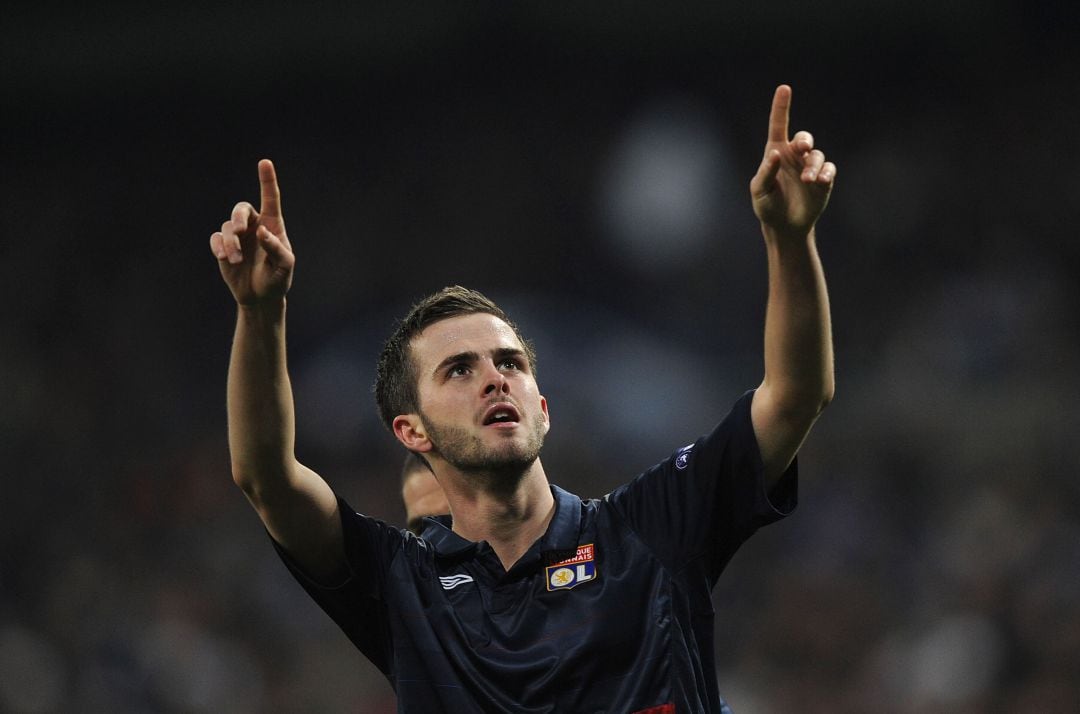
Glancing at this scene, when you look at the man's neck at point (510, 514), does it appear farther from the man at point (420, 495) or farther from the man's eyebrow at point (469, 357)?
the man at point (420, 495)

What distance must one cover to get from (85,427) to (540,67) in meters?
5.11

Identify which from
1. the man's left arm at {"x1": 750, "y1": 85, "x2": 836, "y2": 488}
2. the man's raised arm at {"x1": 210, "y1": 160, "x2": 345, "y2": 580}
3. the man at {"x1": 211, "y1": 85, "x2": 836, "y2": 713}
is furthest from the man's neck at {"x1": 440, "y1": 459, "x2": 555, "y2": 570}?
the man's left arm at {"x1": 750, "y1": 85, "x2": 836, "y2": 488}

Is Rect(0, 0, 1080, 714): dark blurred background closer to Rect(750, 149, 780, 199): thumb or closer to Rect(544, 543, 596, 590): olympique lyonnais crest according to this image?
Rect(544, 543, 596, 590): olympique lyonnais crest

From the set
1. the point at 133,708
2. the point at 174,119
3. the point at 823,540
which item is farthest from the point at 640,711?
the point at 174,119

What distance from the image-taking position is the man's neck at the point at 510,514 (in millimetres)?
3133

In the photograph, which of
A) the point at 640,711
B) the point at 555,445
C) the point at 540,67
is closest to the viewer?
the point at 640,711

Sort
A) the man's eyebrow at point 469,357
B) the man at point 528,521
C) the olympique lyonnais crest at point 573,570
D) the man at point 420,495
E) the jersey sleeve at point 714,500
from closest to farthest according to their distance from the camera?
1. the man at point 528,521
2. the jersey sleeve at point 714,500
3. the olympique lyonnais crest at point 573,570
4. the man's eyebrow at point 469,357
5. the man at point 420,495

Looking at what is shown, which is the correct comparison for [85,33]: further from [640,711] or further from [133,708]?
[640,711]

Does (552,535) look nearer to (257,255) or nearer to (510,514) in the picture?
(510,514)

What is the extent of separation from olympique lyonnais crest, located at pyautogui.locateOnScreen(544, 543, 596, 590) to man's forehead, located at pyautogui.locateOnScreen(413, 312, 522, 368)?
58 cm

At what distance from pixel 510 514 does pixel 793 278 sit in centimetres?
90

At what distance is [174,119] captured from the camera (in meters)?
12.9

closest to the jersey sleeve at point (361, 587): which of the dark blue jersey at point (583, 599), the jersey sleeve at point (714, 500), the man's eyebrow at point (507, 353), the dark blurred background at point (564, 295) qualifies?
the dark blue jersey at point (583, 599)

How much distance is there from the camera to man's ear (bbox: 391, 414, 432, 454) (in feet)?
10.9
